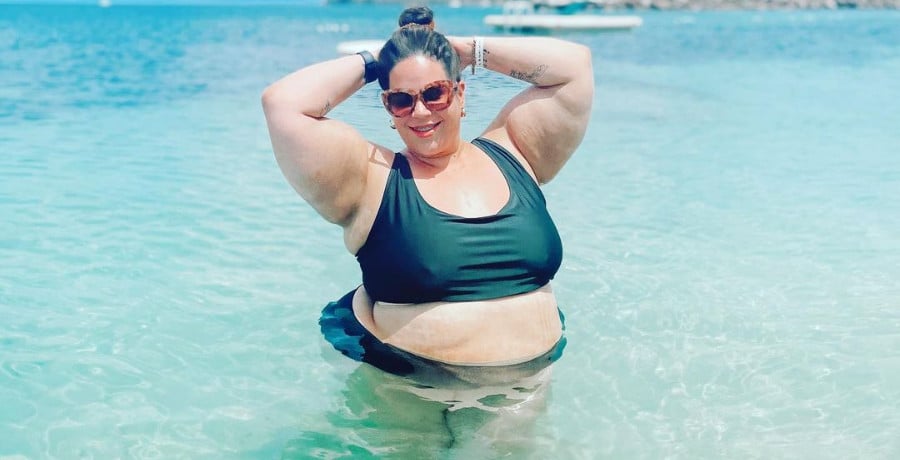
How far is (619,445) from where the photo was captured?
3459mm

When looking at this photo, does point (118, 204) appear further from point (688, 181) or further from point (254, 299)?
point (688, 181)

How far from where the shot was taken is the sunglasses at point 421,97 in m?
2.89

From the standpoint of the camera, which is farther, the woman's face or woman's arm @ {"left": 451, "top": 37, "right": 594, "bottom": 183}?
woman's arm @ {"left": 451, "top": 37, "right": 594, "bottom": 183}

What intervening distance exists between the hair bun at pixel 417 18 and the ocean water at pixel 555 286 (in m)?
0.35

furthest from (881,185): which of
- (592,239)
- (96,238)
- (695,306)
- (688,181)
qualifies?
(96,238)

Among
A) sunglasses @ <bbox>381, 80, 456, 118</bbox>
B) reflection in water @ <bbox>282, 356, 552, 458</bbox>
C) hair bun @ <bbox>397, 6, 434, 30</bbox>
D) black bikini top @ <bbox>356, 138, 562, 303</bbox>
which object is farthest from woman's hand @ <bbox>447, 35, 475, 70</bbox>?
reflection in water @ <bbox>282, 356, 552, 458</bbox>

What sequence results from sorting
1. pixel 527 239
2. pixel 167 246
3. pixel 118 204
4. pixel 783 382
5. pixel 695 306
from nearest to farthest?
pixel 527 239
pixel 783 382
pixel 695 306
pixel 167 246
pixel 118 204

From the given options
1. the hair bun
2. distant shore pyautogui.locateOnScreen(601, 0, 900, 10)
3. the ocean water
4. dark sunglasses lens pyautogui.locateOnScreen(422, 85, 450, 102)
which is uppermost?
the hair bun

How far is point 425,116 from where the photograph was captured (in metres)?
2.94

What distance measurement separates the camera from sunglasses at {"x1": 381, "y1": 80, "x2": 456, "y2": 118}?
2887 mm

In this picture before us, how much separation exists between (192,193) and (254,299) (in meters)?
3.26

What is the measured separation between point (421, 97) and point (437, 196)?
38 centimetres

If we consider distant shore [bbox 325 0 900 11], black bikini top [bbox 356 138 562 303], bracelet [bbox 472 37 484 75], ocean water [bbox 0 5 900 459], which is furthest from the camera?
distant shore [bbox 325 0 900 11]

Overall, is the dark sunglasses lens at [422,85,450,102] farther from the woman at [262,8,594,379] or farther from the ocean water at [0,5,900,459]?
the ocean water at [0,5,900,459]
